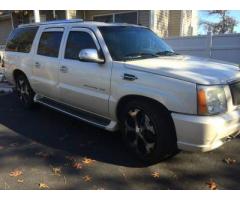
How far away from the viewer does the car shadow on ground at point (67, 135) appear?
4512mm

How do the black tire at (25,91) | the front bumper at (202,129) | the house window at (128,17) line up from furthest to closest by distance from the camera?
the house window at (128,17), the black tire at (25,91), the front bumper at (202,129)

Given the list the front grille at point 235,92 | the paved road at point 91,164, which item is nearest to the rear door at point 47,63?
the paved road at point 91,164

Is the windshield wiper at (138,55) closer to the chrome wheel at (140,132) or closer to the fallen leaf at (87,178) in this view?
the chrome wheel at (140,132)

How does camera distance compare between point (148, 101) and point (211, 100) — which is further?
point (148, 101)

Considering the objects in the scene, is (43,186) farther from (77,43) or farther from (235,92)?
(235,92)

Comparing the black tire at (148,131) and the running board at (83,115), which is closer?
the black tire at (148,131)

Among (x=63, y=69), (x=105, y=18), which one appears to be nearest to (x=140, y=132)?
(x=63, y=69)

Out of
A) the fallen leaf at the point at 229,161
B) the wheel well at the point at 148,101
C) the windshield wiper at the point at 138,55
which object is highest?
the windshield wiper at the point at 138,55

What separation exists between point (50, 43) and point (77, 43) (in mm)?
963

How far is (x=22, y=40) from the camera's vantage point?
7012 mm

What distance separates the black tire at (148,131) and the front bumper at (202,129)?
0.17 metres

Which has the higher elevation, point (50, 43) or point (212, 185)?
point (50, 43)

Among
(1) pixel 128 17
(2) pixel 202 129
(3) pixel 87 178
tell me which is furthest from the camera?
(1) pixel 128 17

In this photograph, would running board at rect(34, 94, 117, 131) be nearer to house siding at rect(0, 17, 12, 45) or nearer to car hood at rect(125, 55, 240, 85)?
car hood at rect(125, 55, 240, 85)
